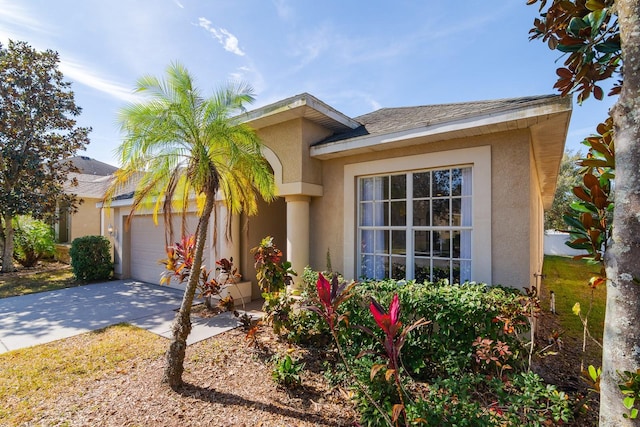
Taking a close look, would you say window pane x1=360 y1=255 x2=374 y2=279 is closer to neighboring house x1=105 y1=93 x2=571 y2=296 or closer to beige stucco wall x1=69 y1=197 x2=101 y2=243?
neighboring house x1=105 y1=93 x2=571 y2=296

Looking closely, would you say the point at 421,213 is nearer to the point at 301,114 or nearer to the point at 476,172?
the point at 476,172

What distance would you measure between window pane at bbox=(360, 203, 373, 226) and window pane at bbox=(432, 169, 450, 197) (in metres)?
1.65

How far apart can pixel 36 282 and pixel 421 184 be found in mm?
16711

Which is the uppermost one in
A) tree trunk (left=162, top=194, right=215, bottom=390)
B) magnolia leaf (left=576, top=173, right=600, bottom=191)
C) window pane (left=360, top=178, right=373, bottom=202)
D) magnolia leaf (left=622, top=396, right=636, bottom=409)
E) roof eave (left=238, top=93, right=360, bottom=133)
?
roof eave (left=238, top=93, right=360, bottom=133)

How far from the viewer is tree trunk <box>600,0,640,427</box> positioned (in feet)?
7.29

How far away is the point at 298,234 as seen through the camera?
845 centimetres

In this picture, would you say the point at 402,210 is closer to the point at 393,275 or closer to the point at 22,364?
the point at 393,275

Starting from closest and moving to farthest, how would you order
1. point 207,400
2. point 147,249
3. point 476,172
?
point 207,400 → point 476,172 → point 147,249

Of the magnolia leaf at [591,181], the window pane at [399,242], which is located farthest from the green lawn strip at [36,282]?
the magnolia leaf at [591,181]

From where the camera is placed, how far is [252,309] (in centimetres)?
949

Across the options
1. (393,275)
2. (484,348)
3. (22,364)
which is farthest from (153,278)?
(484,348)

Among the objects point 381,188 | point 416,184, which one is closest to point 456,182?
point 416,184

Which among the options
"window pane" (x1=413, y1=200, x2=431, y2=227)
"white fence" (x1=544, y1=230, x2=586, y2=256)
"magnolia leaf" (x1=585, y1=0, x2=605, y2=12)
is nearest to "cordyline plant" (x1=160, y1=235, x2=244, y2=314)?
"window pane" (x1=413, y1=200, x2=431, y2=227)

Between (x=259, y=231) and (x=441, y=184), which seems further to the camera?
(x=259, y=231)
